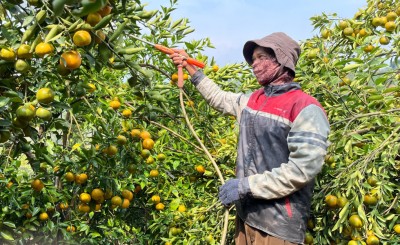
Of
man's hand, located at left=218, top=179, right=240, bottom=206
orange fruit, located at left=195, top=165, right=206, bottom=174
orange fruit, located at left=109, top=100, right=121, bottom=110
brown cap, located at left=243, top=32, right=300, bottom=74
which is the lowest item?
orange fruit, located at left=195, top=165, right=206, bottom=174

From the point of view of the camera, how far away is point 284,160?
2.05m

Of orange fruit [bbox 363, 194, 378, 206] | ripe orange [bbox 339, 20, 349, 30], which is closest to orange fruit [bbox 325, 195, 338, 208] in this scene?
orange fruit [bbox 363, 194, 378, 206]

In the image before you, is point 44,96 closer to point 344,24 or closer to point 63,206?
point 63,206

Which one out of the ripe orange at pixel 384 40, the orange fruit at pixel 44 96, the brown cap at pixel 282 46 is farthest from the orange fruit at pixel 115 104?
the ripe orange at pixel 384 40

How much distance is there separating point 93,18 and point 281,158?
0.94 metres

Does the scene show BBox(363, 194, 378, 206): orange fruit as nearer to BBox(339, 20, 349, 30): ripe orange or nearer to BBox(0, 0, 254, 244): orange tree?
BBox(0, 0, 254, 244): orange tree

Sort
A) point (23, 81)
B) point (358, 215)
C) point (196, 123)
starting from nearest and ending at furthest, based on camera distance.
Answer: point (23, 81) < point (358, 215) < point (196, 123)

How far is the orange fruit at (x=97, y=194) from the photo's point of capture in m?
2.58

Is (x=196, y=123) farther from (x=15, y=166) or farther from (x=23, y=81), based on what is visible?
(x=23, y=81)

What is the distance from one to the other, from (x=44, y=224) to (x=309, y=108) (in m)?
1.74

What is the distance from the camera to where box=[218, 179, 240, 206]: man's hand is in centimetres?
202

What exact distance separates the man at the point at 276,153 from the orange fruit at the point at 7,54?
0.95m

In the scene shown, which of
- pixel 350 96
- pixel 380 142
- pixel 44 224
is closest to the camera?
pixel 380 142

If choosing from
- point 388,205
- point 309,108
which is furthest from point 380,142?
point 309,108
